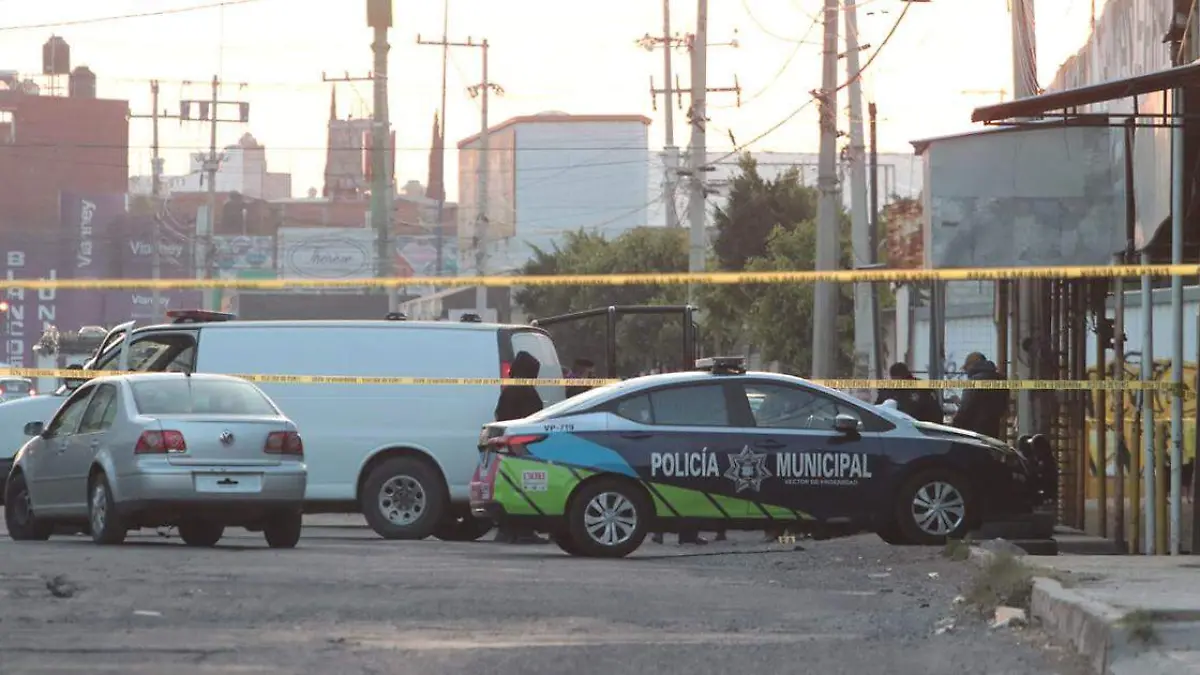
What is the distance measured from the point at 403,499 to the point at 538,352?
74.6 inches

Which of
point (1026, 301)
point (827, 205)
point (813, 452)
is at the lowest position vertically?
point (813, 452)

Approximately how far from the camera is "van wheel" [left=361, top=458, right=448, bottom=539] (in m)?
19.6

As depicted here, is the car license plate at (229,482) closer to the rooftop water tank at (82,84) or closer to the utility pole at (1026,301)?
the utility pole at (1026,301)

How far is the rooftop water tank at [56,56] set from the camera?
5955 inches

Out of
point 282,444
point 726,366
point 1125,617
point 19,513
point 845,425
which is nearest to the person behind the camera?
point 1125,617

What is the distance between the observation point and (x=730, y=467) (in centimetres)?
1669

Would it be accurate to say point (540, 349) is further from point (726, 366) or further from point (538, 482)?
point (538, 482)

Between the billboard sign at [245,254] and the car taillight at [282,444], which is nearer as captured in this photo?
the car taillight at [282,444]

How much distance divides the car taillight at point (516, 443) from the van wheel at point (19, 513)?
414 cm

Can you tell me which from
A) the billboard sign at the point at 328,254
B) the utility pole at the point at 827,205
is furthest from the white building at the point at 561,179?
the utility pole at the point at 827,205

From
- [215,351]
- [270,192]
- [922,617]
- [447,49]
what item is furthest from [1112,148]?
[270,192]

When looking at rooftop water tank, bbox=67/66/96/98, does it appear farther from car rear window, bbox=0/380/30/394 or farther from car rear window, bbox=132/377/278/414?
car rear window, bbox=132/377/278/414

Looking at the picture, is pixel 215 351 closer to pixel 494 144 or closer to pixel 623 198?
pixel 623 198

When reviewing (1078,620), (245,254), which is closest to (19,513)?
(1078,620)
